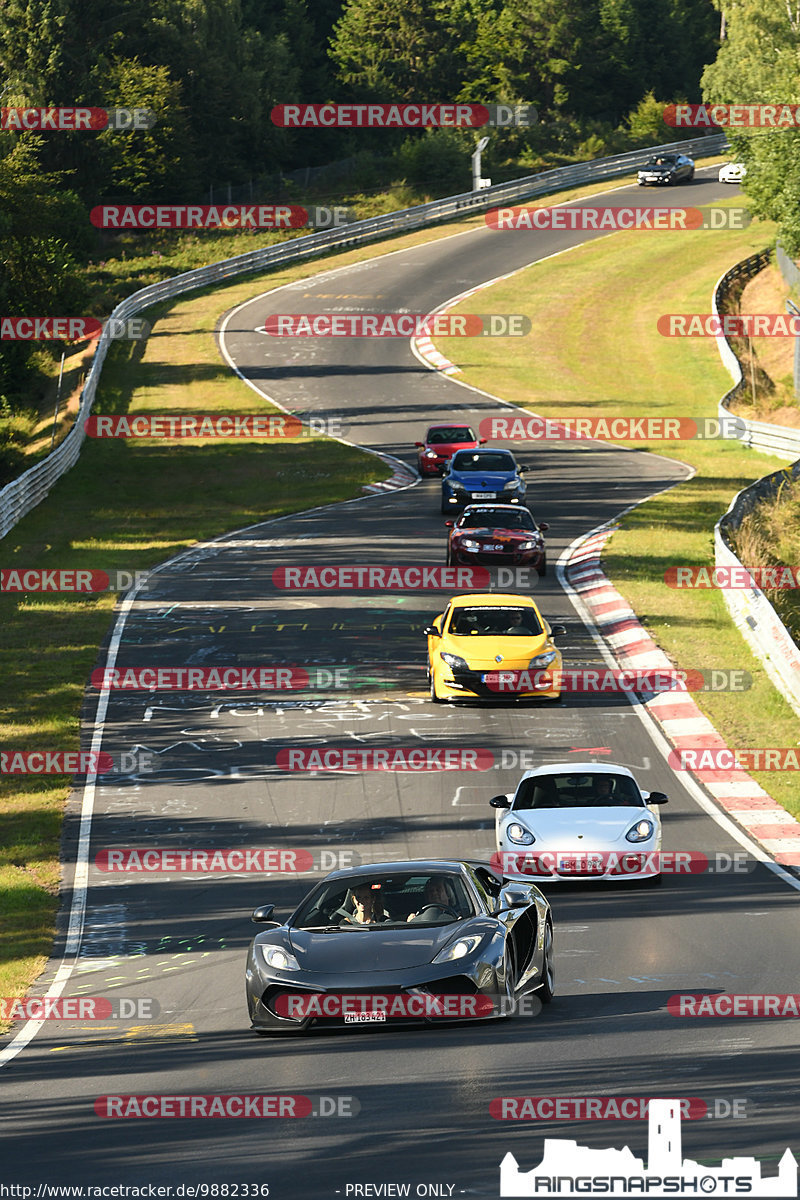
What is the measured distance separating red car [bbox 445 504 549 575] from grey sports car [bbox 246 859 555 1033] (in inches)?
802

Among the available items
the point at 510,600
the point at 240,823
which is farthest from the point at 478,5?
the point at 240,823

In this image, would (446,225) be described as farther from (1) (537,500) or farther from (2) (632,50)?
(1) (537,500)

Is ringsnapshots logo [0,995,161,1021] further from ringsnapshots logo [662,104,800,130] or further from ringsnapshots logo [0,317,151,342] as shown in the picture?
ringsnapshots logo [662,104,800,130]

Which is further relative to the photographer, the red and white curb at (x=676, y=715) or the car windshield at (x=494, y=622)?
the car windshield at (x=494, y=622)

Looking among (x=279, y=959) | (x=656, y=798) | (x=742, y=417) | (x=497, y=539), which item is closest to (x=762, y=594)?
(x=497, y=539)

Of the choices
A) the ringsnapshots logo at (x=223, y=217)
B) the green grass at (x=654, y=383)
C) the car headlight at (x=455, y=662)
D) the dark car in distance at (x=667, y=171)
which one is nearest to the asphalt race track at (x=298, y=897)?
the car headlight at (x=455, y=662)

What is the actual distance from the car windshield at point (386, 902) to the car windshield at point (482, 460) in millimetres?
27794

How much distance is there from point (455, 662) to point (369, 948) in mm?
13320

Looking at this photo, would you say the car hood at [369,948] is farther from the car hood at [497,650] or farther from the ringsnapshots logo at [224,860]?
the car hood at [497,650]

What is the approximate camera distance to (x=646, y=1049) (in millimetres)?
10195

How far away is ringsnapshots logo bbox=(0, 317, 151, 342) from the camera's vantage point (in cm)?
6115

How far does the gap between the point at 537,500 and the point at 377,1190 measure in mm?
34917

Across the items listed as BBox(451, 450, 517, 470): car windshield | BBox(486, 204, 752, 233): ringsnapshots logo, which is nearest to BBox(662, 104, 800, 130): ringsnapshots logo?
BBox(486, 204, 752, 233): ringsnapshots logo

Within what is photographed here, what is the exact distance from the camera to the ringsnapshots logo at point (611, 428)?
168ft
